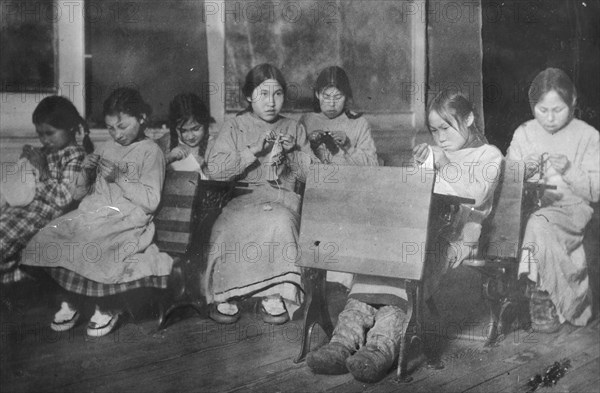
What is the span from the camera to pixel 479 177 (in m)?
2.23

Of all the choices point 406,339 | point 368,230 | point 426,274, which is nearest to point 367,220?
point 368,230

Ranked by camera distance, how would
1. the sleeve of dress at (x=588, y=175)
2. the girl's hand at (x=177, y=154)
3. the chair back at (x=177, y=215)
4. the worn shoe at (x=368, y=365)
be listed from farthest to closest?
the girl's hand at (x=177, y=154)
the sleeve of dress at (x=588, y=175)
the chair back at (x=177, y=215)
the worn shoe at (x=368, y=365)

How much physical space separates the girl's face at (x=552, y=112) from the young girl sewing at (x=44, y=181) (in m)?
1.79

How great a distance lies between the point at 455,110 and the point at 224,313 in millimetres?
1196

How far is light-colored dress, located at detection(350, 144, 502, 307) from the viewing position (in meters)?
2.04

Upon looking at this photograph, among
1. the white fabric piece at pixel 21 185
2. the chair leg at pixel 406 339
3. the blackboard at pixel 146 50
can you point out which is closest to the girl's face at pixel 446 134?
the chair leg at pixel 406 339

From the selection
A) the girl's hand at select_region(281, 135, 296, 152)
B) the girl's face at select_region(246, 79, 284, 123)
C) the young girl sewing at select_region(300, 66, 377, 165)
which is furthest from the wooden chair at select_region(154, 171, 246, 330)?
the young girl sewing at select_region(300, 66, 377, 165)

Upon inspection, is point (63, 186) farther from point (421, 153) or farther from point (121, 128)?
point (421, 153)

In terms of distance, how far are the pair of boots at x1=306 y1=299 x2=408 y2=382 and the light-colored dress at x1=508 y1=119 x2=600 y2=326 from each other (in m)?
0.63

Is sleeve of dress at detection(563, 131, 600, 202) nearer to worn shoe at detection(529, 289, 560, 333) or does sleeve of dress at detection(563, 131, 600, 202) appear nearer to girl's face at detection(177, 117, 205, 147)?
worn shoe at detection(529, 289, 560, 333)

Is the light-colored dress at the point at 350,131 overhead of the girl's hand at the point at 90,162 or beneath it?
overhead

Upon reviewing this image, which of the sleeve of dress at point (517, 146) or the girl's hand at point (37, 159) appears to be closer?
the girl's hand at point (37, 159)

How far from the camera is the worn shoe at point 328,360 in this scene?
1852 mm

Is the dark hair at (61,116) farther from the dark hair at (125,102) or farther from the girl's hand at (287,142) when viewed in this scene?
the girl's hand at (287,142)
